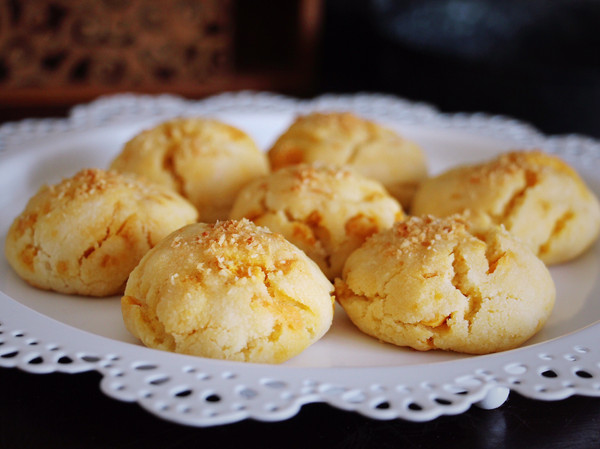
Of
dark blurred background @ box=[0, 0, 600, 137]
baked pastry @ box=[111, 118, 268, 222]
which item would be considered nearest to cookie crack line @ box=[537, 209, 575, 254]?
baked pastry @ box=[111, 118, 268, 222]

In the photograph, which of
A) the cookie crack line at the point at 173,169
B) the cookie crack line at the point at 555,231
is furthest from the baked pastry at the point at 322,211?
the cookie crack line at the point at 555,231

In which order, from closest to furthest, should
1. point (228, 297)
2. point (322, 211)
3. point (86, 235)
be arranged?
point (228, 297) < point (86, 235) < point (322, 211)

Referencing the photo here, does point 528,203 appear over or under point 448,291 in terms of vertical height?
over

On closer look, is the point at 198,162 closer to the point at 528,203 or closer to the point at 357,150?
the point at 357,150

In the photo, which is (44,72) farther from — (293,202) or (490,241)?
(490,241)

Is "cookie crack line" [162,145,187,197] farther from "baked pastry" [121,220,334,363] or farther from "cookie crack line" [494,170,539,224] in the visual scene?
"cookie crack line" [494,170,539,224]

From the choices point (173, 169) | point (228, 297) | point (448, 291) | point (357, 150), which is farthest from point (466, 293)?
point (173, 169)

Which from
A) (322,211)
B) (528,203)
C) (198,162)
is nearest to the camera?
(322,211)
